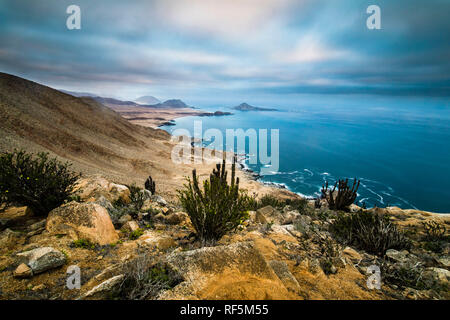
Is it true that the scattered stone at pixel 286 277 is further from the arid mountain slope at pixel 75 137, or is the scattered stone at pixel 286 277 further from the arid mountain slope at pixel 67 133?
the arid mountain slope at pixel 67 133

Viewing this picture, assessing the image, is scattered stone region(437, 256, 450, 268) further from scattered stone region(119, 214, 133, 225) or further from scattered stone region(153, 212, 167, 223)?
scattered stone region(119, 214, 133, 225)

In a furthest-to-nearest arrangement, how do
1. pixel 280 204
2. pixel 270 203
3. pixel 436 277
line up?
pixel 280 204, pixel 270 203, pixel 436 277

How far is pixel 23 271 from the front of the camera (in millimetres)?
2537

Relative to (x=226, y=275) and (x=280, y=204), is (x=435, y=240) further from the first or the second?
(x=280, y=204)

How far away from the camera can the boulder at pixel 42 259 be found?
2.65m

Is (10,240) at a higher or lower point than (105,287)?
lower

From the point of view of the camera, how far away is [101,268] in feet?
9.87

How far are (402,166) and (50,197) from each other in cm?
7914

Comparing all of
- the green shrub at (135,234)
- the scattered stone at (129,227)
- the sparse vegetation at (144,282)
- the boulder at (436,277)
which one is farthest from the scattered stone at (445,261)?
the scattered stone at (129,227)

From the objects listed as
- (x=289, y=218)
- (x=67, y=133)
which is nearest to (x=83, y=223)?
(x=289, y=218)

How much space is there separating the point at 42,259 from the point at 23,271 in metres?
0.22

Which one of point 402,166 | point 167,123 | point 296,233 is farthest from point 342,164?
point 167,123

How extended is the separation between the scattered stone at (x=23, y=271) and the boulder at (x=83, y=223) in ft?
3.66
